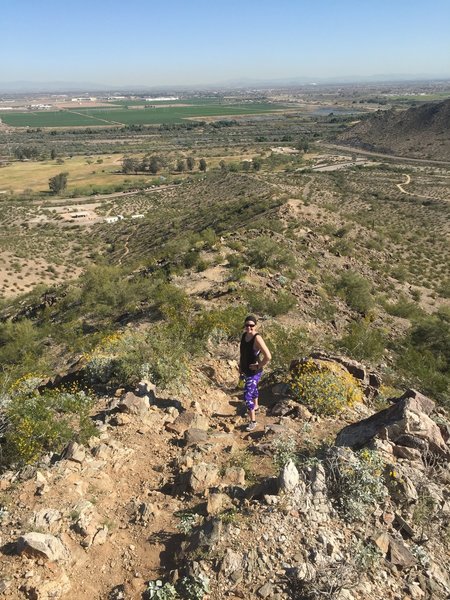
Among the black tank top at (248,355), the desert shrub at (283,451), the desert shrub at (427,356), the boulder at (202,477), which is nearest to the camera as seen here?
the boulder at (202,477)

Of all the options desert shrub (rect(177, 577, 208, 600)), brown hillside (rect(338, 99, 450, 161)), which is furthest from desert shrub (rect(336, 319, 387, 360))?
brown hillside (rect(338, 99, 450, 161))

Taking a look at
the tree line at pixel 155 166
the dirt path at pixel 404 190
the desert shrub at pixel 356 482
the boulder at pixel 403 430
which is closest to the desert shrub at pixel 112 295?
the boulder at pixel 403 430

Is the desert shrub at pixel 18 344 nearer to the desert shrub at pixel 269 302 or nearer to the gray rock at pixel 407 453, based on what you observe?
the desert shrub at pixel 269 302

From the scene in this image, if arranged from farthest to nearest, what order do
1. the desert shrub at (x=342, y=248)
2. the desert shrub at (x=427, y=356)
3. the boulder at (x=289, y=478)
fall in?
the desert shrub at (x=342, y=248)
the desert shrub at (x=427, y=356)
the boulder at (x=289, y=478)

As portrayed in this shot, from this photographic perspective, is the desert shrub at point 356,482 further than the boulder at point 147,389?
No

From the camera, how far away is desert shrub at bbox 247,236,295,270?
18.5 meters

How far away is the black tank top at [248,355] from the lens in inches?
282

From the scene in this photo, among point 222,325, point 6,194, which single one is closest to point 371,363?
point 222,325

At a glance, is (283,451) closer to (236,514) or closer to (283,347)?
(236,514)

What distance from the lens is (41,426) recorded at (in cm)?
577

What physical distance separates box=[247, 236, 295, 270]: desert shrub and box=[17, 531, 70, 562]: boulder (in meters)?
14.7

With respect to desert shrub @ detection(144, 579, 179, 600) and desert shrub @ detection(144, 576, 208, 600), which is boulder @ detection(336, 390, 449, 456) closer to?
desert shrub @ detection(144, 576, 208, 600)

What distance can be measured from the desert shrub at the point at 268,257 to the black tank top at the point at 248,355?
11206 mm

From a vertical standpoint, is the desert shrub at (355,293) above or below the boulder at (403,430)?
below
